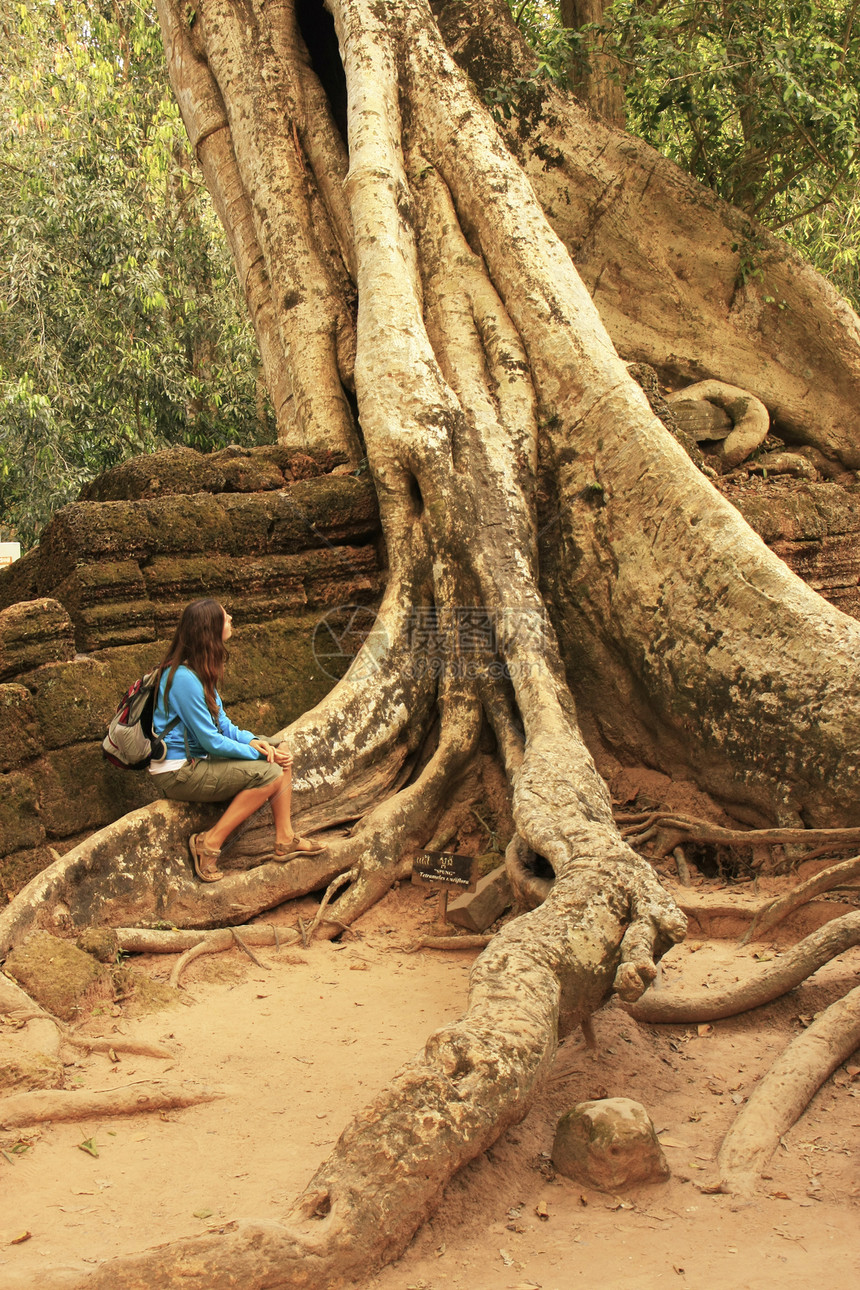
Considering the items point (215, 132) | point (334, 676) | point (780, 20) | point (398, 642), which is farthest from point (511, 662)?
point (780, 20)

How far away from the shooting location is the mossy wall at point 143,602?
3311 mm

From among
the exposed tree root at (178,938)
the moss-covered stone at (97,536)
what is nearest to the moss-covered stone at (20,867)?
the exposed tree root at (178,938)

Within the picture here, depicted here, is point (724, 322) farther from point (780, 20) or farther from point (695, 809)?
point (695, 809)

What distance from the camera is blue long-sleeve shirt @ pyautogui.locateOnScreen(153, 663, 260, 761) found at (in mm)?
3164

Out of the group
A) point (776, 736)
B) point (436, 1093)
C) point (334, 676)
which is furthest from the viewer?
point (334, 676)

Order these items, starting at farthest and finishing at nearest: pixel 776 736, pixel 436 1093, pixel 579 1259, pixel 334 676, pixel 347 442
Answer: pixel 347 442, pixel 334 676, pixel 776 736, pixel 436 1093, pixel 579 1259

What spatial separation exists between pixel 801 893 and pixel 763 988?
1.58ft

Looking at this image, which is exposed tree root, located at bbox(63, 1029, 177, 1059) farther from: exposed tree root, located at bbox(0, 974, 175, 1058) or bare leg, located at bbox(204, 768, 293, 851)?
bare leg, located at bbox(204, 768, 293, 851)

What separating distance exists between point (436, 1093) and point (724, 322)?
543 cm

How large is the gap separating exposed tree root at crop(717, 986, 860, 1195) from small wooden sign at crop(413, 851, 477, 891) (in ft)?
4.41

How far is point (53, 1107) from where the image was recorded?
6.84 ft

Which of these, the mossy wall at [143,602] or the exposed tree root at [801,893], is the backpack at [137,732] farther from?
the exposed tree root at [801,893]

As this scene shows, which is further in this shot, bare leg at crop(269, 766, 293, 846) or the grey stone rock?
bare leg at crop(269, 766, 293, 846)

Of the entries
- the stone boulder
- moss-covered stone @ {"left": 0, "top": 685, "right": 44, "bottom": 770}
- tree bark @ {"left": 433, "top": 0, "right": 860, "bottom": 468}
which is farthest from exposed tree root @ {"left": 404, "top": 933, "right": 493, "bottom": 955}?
tree bark @ {"left": 433, "top": 0, "right": 860, "bottom": 468}
